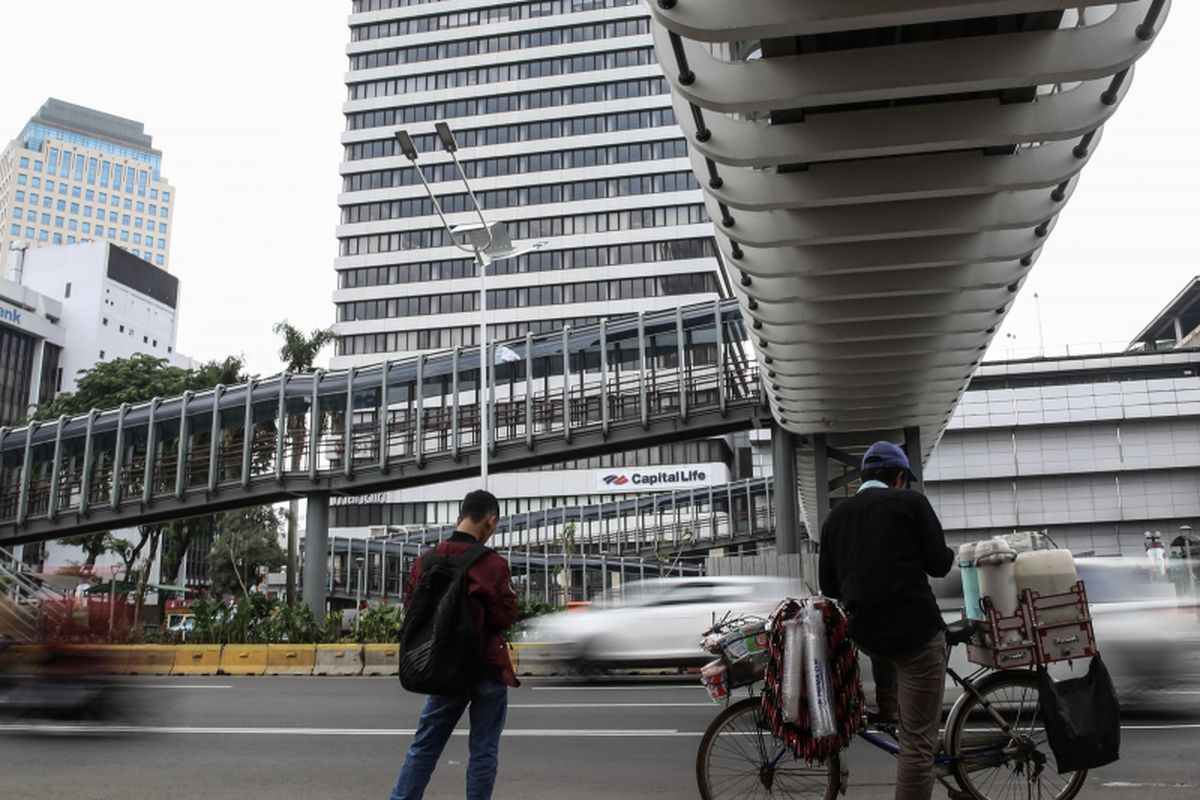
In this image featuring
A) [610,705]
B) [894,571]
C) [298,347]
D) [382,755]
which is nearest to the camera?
[894,571]

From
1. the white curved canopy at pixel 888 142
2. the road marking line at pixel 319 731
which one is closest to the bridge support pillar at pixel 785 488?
the white curved canopy at pixel 888 142

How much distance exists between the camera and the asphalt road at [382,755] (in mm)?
6105

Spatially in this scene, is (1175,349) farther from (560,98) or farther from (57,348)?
(57,348)

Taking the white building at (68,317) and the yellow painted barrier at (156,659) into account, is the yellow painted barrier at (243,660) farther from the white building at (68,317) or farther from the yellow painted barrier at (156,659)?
the white building at (68,317)

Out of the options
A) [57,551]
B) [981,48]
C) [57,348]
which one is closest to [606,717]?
[981,48]

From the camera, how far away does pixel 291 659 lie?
54.5 feet

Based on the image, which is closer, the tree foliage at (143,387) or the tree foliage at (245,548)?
the tree foliage at (143,387)

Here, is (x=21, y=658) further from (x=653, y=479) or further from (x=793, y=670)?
(x=653, y=479)

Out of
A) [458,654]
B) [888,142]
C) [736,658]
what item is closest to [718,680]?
[736,658]

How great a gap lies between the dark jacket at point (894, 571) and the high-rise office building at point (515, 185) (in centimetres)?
6243

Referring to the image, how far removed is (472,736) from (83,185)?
16087 cm

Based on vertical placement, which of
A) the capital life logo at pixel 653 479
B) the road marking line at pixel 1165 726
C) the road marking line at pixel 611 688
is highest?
the capital life logo at pixel 653 479

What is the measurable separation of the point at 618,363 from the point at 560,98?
54.8m

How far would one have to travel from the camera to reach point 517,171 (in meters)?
73.9
